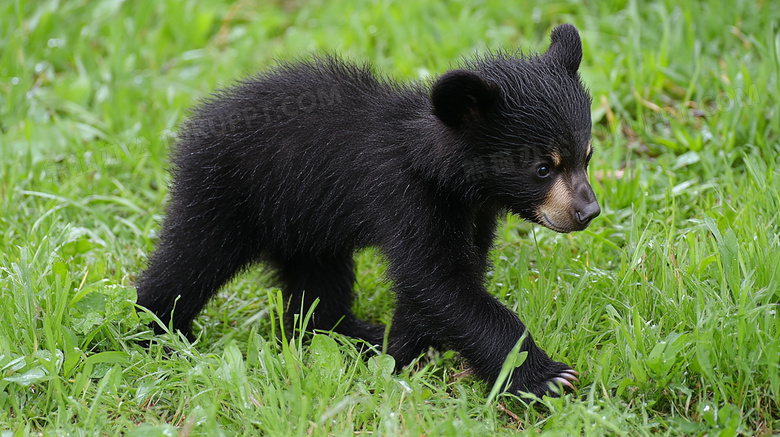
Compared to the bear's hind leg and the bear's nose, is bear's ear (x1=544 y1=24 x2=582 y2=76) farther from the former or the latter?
the bear's hind leg

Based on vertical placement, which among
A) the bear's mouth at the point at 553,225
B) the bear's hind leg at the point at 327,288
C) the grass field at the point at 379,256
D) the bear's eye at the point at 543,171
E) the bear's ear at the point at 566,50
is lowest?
the bear's hind leg at the point at 327,288

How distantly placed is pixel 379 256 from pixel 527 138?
1118mm

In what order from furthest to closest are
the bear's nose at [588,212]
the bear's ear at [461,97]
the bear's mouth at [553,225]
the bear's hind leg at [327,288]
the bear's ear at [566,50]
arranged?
1. the bear's hind leg at [327,288]
2. the bear's ear at [566,50]
3. the bear's mouth at [553,225]
4. the bear's nose at [588,212]
5. the bear's ear at [461,97]

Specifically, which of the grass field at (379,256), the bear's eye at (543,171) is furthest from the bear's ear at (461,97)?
the grass field at (379,256)

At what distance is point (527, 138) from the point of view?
397 cm

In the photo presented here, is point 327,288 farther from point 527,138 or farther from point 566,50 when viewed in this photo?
point 566,50

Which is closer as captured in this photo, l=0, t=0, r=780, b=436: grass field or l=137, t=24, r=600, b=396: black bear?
l=0, t=0, r=780, b=436: grass field

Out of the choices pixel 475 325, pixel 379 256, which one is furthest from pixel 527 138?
pixel 379 256

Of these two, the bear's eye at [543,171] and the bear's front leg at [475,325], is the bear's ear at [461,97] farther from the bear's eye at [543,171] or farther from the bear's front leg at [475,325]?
the bear's front leg at [475,325]

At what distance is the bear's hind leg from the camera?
5199 millimetres

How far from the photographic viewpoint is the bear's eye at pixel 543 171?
13.2 ft

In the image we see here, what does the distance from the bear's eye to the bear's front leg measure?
24.2 inches

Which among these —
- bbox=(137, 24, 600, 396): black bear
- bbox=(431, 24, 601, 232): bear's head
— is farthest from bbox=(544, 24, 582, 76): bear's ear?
bbox=(431, 24, 601, 232): bear's head

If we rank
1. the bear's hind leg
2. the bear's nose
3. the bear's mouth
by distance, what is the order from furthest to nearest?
the bear's hind leg, the bear's mouth, the bear's nose
